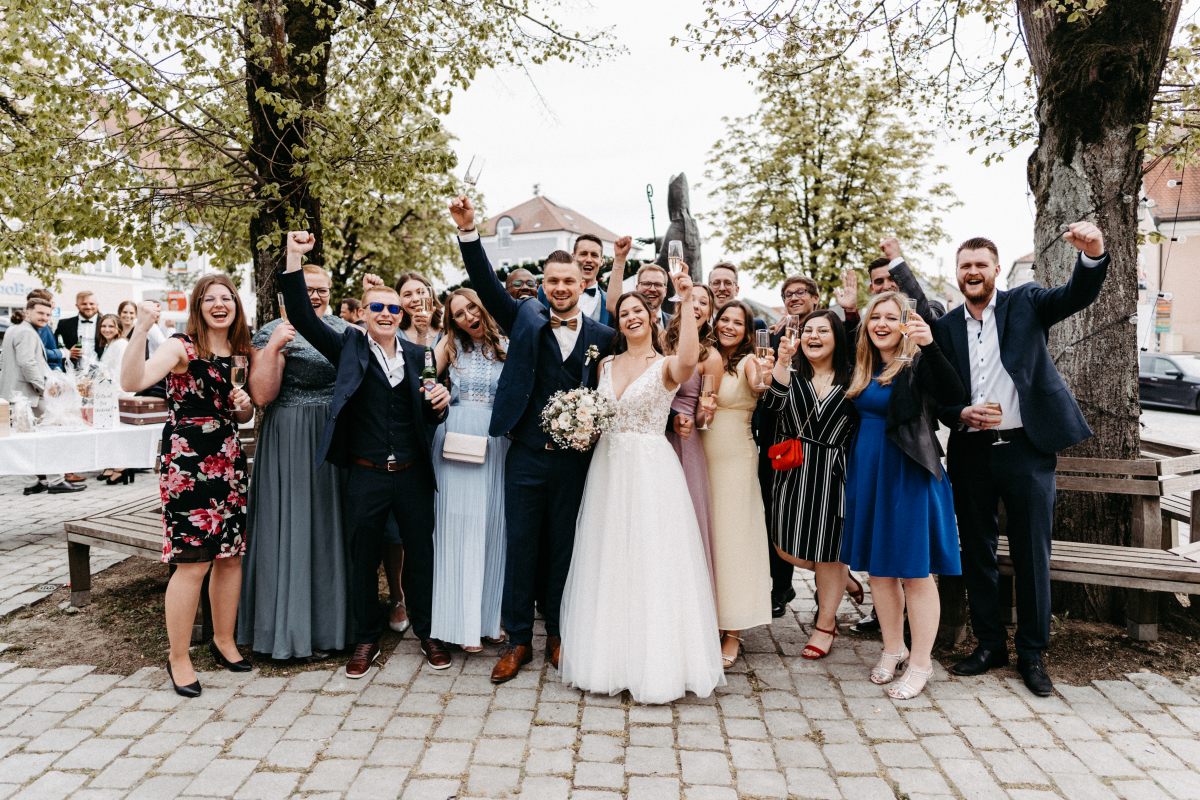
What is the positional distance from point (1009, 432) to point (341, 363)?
3.78m

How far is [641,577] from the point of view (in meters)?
4.21

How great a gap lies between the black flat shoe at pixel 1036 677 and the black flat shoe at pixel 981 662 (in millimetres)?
131

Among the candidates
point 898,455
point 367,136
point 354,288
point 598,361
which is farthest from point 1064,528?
point 354,288

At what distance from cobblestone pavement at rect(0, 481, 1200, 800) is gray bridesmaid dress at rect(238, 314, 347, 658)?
31 cm

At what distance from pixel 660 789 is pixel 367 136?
6.49 m

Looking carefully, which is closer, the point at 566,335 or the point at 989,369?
the point at 989,369

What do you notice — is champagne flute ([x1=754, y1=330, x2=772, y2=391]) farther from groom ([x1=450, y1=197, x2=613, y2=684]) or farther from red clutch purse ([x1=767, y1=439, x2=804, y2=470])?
groom ([x1=450, y1=197, x2=613, y2=684])

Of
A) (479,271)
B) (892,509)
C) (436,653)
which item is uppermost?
(479,271)

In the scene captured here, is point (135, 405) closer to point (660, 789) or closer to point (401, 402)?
point (401, 402)

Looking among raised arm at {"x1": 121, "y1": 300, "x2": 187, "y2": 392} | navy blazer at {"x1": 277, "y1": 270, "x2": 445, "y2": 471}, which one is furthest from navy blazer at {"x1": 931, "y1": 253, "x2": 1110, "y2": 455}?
raised arm at {"x1": 121, "y1": 300, "x2": 187, "y2": 392}

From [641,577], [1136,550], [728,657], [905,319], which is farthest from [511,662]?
[1136,550]

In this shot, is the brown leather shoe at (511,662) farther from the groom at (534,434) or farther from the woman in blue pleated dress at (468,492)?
the woman in blue pleated dress at (468,492)

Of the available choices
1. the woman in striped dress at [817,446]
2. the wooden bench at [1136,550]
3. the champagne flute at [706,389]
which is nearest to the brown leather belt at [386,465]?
the champagne flute at [706,389]

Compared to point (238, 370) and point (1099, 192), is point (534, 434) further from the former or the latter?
point (1099, 192)
